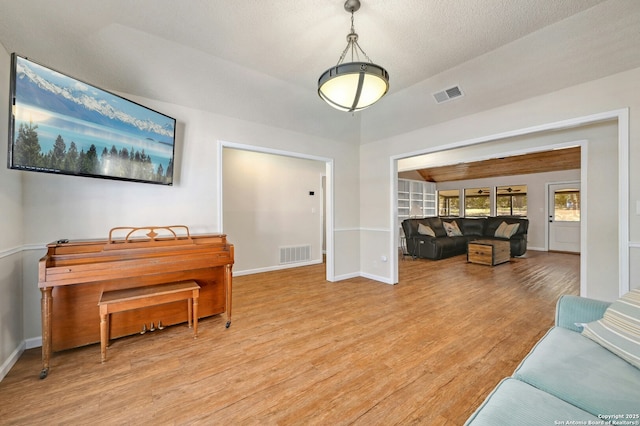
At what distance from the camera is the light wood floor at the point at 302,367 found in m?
1.55

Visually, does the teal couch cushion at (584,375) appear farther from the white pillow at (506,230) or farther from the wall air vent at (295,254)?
the white pillow at (506,230)

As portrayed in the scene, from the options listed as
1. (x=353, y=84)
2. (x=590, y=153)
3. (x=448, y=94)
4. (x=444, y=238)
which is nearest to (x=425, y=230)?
(x=444, y=238)

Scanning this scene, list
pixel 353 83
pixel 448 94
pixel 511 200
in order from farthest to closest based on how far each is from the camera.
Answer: pixel 511 200
pixel 448 94
pixel 353 83

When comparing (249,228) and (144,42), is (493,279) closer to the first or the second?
(249,228)

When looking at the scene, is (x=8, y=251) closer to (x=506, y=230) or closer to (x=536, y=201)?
(x=506, y=230)

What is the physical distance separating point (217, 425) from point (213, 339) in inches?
42.8

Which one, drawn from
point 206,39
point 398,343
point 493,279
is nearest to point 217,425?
point 398,343

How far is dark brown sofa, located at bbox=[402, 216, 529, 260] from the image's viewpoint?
639cm

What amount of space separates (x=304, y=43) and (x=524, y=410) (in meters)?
2.95

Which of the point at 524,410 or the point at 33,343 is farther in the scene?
the point at 33,343

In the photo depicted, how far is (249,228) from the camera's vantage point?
4.98 meters

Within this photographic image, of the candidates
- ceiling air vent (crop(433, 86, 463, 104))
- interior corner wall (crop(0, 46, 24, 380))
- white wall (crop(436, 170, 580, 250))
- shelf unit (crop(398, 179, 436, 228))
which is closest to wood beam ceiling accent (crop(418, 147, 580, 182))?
white wall (crop(436, 170, 580, 250))

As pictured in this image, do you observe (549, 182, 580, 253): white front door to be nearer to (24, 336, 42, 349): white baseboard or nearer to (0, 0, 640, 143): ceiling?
(0, 0, 640, 143): ceiling

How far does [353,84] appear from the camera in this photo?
1800 millimetres
